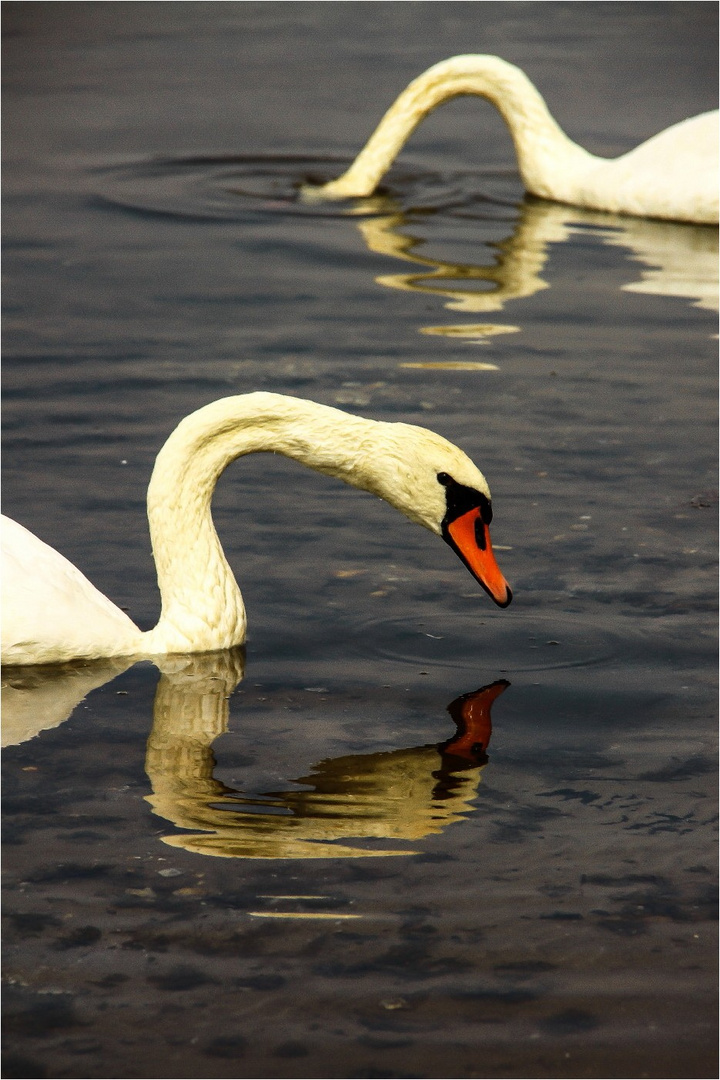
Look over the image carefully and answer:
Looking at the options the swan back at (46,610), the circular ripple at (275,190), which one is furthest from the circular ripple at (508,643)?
the circular ripple at (275,190)

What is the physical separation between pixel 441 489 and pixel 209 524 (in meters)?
1.05

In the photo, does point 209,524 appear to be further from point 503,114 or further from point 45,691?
point 503,114

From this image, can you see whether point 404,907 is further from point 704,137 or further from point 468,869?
point 704,137

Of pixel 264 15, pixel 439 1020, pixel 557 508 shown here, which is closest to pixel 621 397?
pixel 557 508

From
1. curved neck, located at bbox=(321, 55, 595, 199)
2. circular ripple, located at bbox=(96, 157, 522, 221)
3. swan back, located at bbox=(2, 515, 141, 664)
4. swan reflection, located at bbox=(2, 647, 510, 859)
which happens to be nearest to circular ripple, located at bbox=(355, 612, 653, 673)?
swan reflection, located at bbox=(2, 647, 510, 859)

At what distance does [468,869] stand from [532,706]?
1.25 meters

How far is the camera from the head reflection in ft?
19.0

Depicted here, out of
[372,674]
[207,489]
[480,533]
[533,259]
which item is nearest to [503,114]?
[533,259]

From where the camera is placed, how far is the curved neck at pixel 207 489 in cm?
714

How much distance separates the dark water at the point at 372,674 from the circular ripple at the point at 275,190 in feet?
0.19

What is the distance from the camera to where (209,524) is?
24.1 ft

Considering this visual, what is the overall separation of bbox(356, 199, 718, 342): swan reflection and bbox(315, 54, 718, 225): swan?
0.19m

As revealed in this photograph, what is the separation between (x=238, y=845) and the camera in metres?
5.76

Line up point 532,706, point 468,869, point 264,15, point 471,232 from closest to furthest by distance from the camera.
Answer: point 468,869 → point 532,706 → point 471,232 → point 264,15
